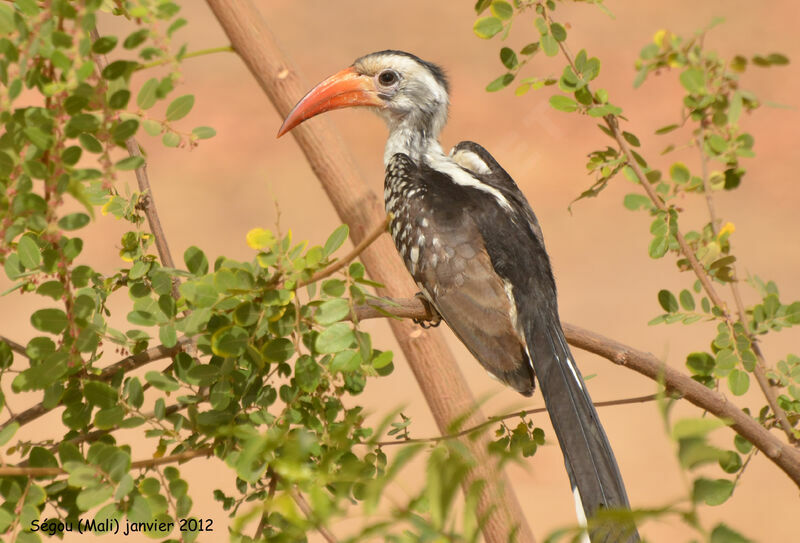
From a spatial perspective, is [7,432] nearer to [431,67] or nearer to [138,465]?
[138,465]

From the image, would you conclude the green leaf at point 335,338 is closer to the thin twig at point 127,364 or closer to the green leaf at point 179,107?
the thin twig at point 127,364

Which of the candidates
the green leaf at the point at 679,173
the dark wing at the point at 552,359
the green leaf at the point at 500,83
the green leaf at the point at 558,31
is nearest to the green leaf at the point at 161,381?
the dark wing at the point at 552,359

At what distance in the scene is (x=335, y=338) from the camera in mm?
1071

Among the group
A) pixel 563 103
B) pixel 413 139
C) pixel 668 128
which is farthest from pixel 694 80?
pixel 413 139

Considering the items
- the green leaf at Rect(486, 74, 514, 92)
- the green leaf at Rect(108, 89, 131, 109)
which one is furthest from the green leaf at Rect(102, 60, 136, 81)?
the green leaf at Rect(486, 74, 514, 92)

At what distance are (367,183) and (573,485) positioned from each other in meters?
0.97

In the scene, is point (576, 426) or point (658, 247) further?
point (658, 247)

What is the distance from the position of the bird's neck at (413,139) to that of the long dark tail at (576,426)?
93cm

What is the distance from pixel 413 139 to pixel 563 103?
866mm

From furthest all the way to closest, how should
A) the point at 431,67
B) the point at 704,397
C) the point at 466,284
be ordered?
1. the point at 431,67
2. the point at 466,284
3. the point at 704,397

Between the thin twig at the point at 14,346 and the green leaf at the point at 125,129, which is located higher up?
the green leaf at the point at 125,129

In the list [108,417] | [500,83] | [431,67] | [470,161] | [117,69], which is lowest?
[108,417]

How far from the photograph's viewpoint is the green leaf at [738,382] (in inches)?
67.1

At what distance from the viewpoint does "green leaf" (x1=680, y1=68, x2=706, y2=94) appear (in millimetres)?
1682
